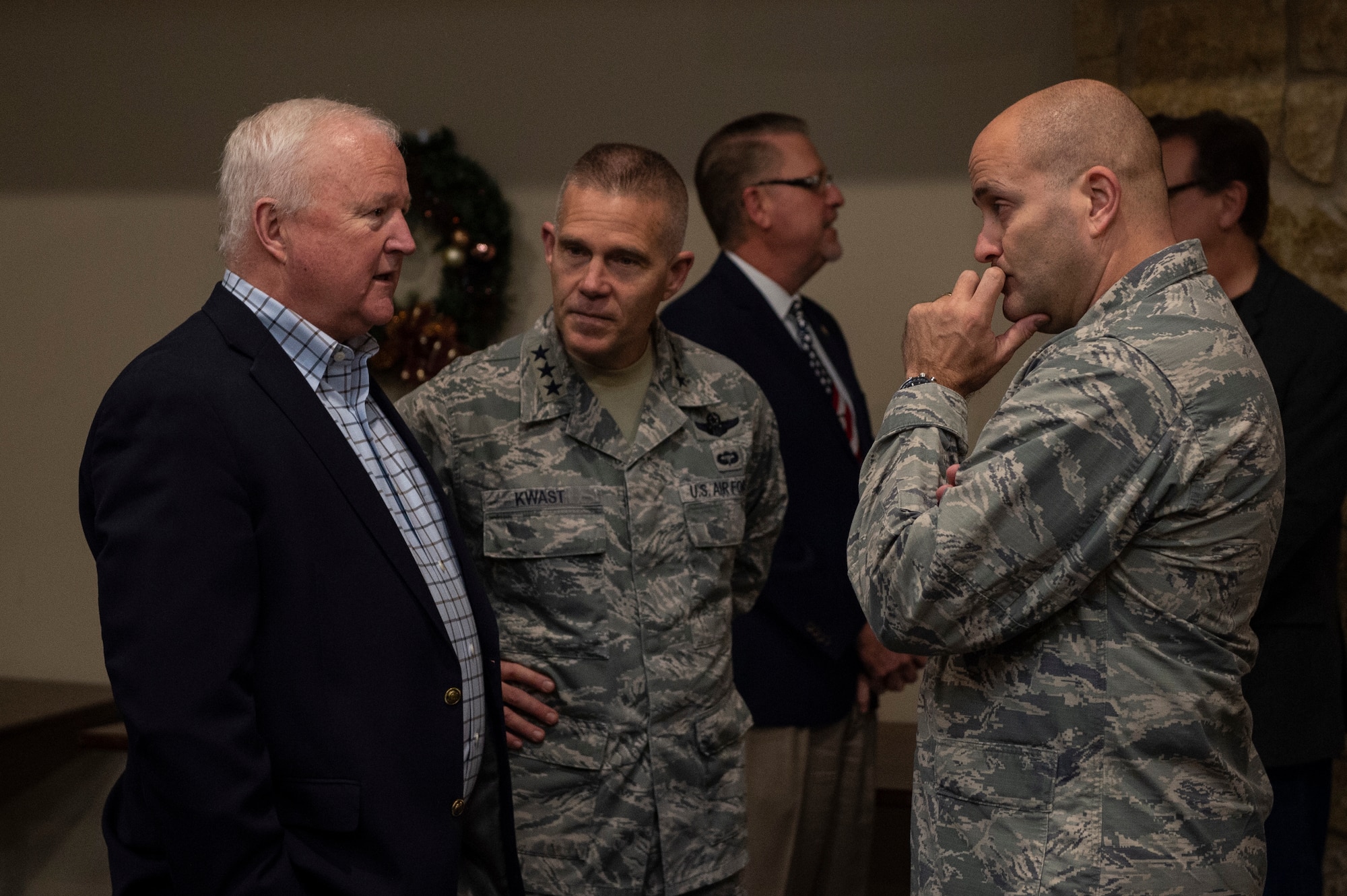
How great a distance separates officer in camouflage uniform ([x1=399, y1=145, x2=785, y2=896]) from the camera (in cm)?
198

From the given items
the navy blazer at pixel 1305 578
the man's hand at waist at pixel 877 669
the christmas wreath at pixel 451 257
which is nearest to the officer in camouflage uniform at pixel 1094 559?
the navy blazer at pixel 1305 578

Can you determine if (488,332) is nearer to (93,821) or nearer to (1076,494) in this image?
(93,821)

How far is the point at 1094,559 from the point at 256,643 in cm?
94

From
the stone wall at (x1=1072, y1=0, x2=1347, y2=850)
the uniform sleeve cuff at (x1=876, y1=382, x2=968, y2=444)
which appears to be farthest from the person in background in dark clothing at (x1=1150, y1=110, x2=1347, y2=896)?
the uniform sleeve cuff at (x1=876, y1=382, x2=968, y2=444)

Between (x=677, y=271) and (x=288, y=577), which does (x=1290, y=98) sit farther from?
(x=288, y=577)

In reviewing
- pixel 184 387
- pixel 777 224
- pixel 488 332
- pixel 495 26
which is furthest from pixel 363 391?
pixel 495 26

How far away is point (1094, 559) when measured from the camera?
53.6 inches

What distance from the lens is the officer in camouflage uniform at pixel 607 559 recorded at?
1.98 meters

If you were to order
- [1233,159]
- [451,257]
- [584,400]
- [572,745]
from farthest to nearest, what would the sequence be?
[451,257] → [1233,159] → [584,400] → [572,745]

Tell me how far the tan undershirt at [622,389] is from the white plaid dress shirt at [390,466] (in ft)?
1.64

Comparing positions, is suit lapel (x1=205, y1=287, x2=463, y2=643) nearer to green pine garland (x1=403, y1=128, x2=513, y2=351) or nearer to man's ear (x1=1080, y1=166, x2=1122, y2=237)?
man's ear (x1=1080, y1=166, x2=1122, y2=237)

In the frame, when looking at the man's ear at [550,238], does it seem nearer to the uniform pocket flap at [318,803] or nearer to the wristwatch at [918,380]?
the wristwatch at [918,380]

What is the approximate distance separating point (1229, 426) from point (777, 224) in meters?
1.76

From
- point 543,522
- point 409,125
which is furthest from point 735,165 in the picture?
point 409,125
